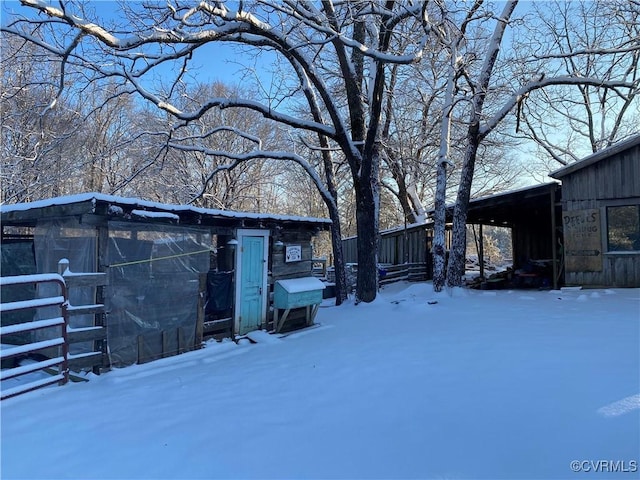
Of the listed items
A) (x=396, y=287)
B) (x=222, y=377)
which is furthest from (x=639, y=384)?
(x=396, y=287)

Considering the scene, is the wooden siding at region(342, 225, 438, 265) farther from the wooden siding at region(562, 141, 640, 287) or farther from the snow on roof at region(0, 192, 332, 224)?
the snow on roof at region(0, 192, 332, 224)

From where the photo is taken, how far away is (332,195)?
11828 mm

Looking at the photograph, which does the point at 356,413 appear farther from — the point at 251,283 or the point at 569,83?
the point at 569,83

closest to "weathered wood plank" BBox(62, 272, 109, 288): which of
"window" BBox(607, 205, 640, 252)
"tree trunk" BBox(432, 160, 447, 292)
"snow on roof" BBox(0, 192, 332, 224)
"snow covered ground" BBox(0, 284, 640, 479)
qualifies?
"snow on roof" BBox(0, 192, 332, 224)

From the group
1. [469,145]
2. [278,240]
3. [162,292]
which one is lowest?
[162,292]

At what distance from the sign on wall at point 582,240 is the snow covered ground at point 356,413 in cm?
545

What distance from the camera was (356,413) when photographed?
3795 mm

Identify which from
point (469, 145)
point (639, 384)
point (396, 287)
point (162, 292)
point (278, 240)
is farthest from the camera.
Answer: point (396, 287)

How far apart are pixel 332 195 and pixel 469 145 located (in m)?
4.14

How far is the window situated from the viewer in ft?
35.2

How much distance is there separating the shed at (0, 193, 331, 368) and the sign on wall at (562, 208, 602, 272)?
27.8 ft

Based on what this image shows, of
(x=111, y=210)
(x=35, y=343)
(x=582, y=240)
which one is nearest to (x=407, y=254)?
(x=582, y=240)

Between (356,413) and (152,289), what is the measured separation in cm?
357

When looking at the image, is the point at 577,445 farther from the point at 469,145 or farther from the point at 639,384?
the point at 469,145
